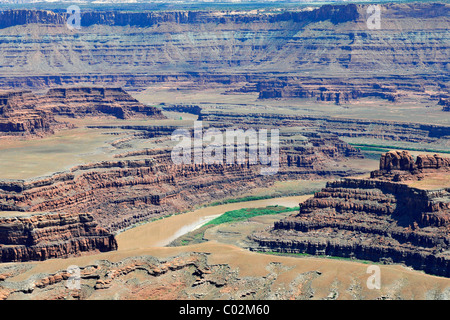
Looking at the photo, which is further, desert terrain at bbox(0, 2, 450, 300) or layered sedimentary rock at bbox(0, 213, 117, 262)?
layered sedimentary rock at bbox(0, 213, 117, 262)

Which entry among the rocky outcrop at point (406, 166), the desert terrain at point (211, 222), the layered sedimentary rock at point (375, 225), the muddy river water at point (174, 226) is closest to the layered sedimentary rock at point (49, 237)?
the desert terrain at point (211, 222)

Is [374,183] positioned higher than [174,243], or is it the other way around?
[374,183]

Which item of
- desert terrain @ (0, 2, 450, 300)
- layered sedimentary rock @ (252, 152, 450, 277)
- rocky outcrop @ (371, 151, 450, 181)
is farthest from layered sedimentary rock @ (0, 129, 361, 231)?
rocky outcrop @ (371, 151, 450, 181)

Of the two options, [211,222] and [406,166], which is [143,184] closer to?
[211,222]

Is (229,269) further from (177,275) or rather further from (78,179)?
(78,179)

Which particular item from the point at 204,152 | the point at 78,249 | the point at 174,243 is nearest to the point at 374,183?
the point at 174,243

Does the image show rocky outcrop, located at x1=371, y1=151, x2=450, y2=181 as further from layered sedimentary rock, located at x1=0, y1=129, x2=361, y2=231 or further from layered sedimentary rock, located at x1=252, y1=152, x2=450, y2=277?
layered sedimentary rock, located at x1=0, y1=129, x2=361, y2=231

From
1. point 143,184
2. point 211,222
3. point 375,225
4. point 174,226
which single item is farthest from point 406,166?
point 143,184
